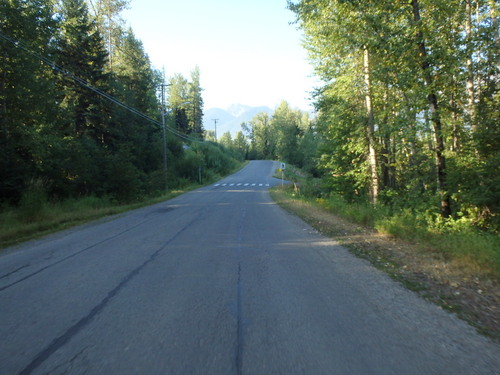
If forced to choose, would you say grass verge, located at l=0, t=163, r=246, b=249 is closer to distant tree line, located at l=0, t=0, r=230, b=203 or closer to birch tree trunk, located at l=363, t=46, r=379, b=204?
distant tree line, located at l=0, t=0, r=230, b=203

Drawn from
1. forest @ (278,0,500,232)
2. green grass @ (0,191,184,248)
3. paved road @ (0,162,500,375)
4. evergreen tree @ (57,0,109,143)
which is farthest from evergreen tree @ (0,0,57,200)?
forest @ (278,0,500,232)

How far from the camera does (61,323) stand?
4031 mm

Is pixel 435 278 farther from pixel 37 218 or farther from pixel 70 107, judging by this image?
pixel 70 107

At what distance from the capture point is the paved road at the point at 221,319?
3111 millimetres

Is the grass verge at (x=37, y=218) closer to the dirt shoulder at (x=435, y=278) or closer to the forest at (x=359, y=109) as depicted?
the forest at (x=359, y=109)

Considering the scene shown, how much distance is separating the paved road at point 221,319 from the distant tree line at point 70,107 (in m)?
11.5

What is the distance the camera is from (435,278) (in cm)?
583

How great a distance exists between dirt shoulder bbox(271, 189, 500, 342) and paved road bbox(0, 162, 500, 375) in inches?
11.9

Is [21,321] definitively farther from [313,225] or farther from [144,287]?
[313,225]

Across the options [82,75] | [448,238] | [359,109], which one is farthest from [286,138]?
[448,238]

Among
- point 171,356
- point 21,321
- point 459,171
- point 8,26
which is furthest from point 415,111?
point 8,26

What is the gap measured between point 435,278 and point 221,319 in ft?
13.0

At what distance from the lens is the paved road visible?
10.2ft

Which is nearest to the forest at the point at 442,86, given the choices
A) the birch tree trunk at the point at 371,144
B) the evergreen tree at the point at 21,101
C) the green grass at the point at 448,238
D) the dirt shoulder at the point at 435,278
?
the green grass at the point at 448,238
